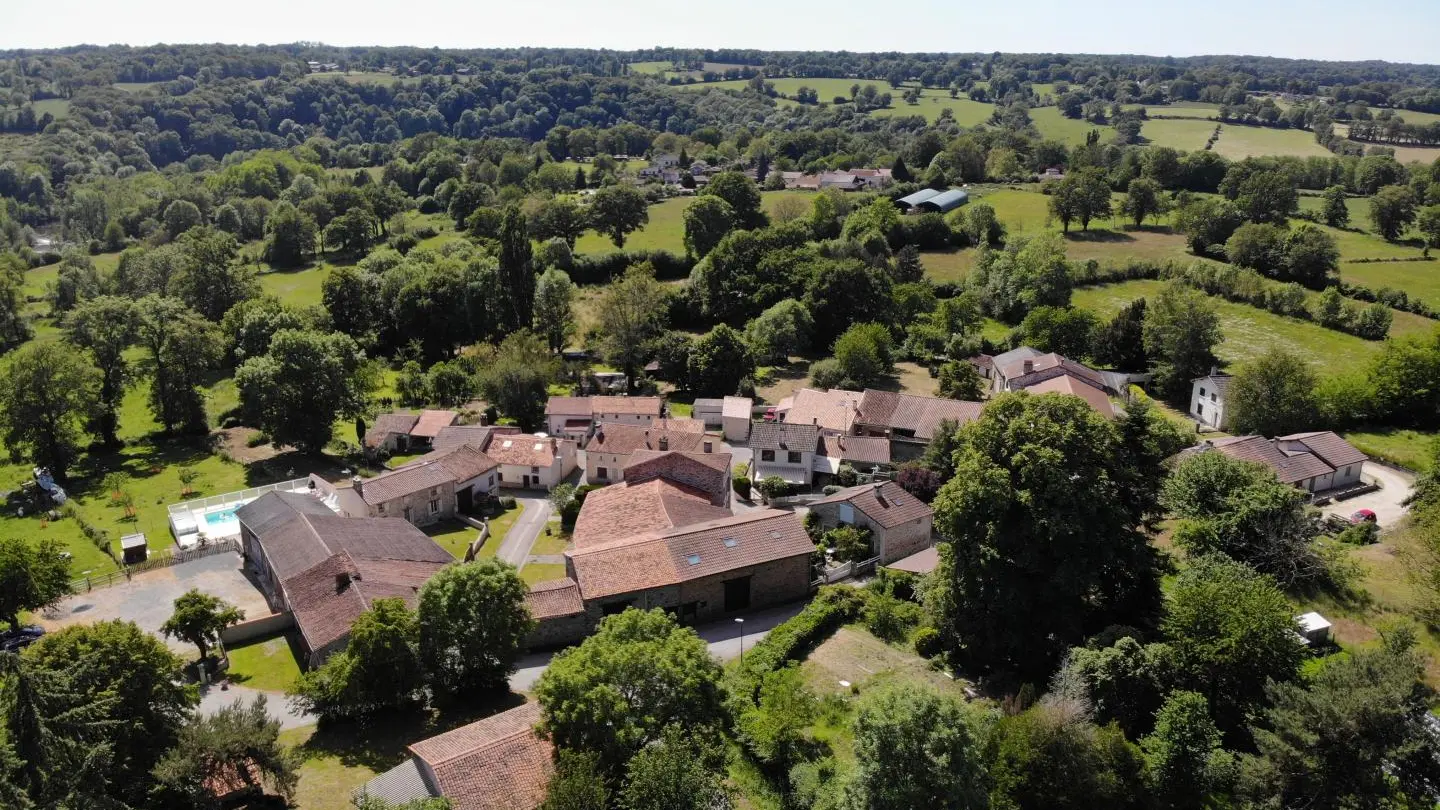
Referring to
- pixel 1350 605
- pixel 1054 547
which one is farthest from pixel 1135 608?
pixel 1350 605

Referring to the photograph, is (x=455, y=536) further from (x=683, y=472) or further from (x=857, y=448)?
(x=857, y=448)

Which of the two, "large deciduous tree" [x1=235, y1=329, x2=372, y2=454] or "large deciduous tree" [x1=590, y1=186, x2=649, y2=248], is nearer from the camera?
"large deciduous tree" [x1=235, y1=329, x2=372, y2=454]

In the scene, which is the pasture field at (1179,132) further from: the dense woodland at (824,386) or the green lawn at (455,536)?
the green lawn at (455,536)

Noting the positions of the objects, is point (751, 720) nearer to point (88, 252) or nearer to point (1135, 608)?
point (1135, 608)

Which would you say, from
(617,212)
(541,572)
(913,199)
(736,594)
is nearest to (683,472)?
(541,572)

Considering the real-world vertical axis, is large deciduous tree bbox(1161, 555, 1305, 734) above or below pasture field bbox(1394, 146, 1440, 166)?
below

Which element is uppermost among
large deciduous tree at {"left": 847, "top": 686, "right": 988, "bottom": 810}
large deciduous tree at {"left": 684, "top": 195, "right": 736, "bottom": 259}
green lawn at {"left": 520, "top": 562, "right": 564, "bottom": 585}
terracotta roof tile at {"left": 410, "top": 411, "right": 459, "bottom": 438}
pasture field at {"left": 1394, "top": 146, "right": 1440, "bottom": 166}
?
pasture field at {"left": 1394, "top": 146, "right": 1440, "bottom": 166}

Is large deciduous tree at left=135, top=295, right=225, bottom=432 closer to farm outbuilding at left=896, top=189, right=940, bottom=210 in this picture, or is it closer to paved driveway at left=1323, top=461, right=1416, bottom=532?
paved driveway at left=1323, top=461, right=1416, bottom=532

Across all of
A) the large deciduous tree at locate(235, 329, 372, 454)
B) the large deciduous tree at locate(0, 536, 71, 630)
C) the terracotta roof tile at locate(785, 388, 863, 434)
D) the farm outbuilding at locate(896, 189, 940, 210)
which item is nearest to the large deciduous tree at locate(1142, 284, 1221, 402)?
the terracotta roof tile at locate(785, 388, 863, 434)
